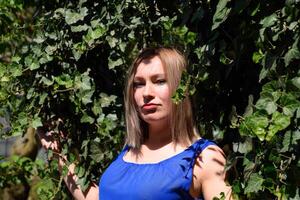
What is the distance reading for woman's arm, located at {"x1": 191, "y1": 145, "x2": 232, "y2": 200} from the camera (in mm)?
2037

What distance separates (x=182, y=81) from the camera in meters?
2.01

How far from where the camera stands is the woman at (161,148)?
82.1 inches

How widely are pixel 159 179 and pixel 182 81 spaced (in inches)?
14.6

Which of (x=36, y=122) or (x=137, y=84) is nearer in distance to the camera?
(x=137, y=84)

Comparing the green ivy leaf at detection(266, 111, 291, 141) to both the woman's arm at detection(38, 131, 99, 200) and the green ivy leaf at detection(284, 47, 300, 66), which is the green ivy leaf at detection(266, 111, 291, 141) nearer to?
the green ivy leaf at detection(284, 47, 300, 66)

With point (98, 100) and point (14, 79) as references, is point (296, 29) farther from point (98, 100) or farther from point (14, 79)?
point (14, 79)

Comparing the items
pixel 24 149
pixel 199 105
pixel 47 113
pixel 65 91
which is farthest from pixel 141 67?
pixel 24 149

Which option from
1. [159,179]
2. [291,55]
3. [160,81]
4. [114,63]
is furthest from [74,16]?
[291,55]

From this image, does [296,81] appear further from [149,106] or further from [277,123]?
[149,106]

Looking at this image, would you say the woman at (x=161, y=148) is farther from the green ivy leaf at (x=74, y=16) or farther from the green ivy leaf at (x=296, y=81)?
the green ivy leaf at (x=296, y=81)

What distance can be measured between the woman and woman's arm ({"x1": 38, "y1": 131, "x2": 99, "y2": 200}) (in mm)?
316

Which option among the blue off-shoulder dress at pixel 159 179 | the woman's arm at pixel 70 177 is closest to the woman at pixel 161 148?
the blue off-shoulder dress at pixel 159 179

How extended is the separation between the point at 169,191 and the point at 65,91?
0.79 metres

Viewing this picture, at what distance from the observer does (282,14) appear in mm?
1662
